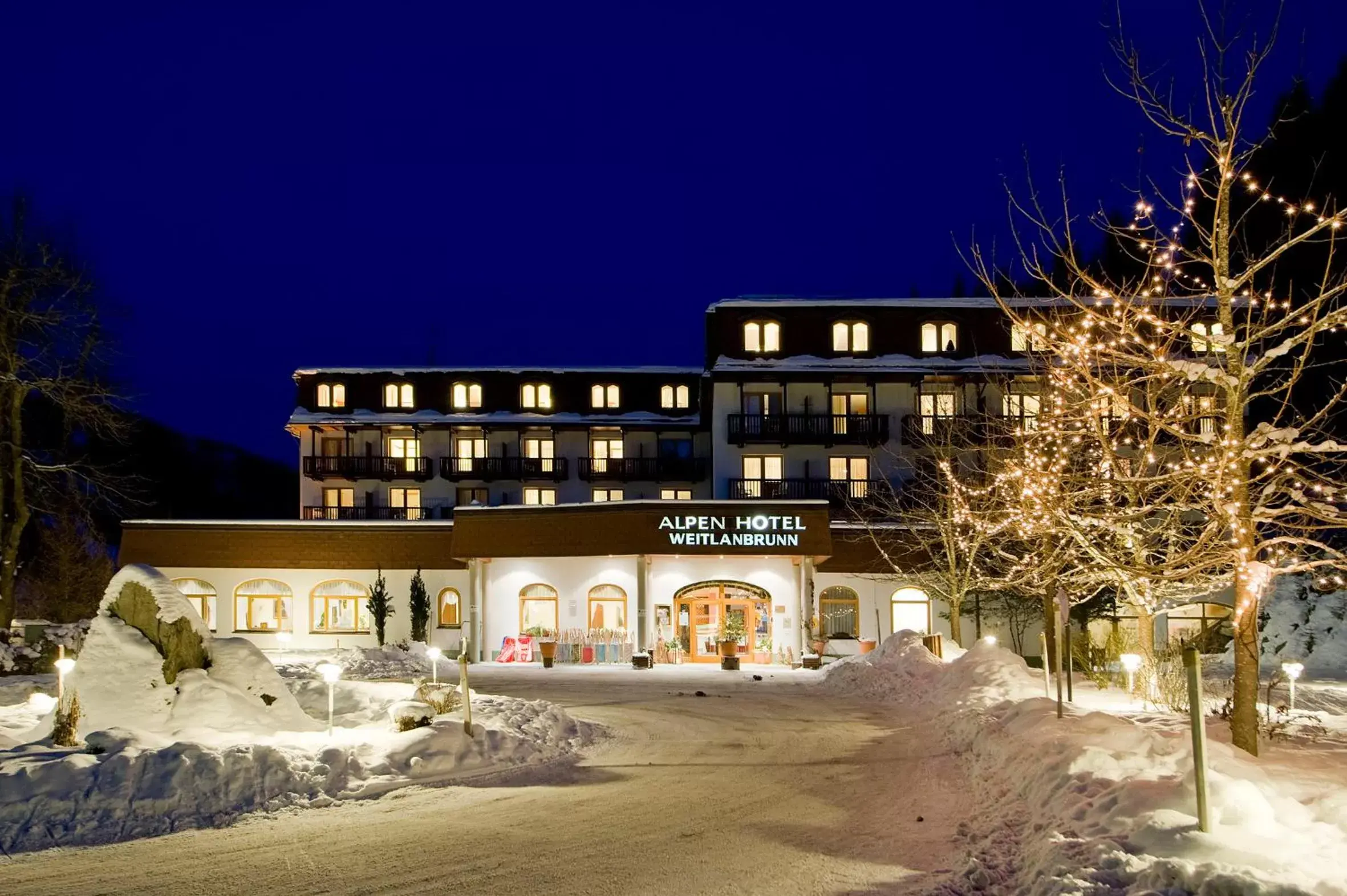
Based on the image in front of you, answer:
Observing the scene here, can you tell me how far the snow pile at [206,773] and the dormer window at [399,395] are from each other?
39.3m

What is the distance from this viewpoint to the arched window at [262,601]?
130 feet

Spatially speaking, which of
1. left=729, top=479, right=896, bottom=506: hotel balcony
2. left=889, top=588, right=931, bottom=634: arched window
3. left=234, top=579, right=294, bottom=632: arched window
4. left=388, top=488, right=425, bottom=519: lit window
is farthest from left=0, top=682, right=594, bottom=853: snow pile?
left=388, top=488, right=425, bottom=519: lit window

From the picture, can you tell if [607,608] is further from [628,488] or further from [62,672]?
[62,672]

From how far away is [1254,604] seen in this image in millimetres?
11242

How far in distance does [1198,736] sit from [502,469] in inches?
1845

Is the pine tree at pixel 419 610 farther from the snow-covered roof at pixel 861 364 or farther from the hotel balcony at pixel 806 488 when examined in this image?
the snow-covered roof at pixel 861 364

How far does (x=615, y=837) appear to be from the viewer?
10.7 meters

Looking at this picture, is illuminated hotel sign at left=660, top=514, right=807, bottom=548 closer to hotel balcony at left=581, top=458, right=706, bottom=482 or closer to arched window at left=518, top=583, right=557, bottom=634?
arched window at left=518, top=583, right=557, bottom=634

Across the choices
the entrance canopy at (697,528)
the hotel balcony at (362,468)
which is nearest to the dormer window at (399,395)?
the hotel balcony at (362,468)

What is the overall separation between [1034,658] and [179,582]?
1166 inches

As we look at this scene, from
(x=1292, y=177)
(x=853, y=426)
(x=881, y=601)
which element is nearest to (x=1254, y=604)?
(x=881, y=601)

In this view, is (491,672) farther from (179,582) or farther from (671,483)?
(671,483)

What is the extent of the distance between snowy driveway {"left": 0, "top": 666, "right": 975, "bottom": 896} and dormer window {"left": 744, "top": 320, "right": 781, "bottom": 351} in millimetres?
29156

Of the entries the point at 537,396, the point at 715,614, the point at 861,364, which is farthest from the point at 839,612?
the point at 537,396
